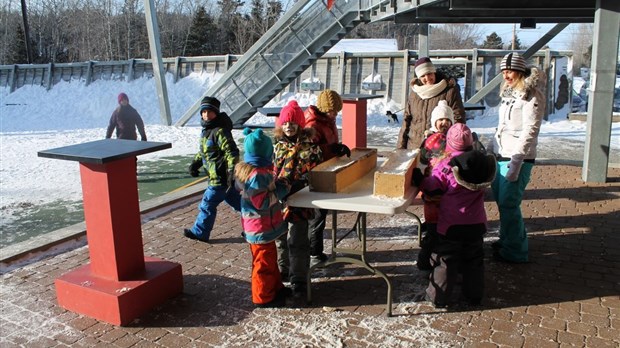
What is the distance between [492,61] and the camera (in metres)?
19.3

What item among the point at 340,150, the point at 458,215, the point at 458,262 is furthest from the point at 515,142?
the point at 340,150

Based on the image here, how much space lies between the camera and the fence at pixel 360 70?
1925cm

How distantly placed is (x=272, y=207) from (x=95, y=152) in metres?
1.33

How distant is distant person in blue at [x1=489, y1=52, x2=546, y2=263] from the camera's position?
4387 mm

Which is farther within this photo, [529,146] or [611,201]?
[611,201]

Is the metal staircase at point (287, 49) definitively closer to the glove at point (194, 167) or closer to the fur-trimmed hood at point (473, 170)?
the glove at point (194, 167)

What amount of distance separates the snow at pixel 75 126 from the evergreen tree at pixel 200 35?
55.0ft

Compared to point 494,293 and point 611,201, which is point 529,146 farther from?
point 611,201

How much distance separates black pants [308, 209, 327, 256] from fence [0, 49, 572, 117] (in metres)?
15.5

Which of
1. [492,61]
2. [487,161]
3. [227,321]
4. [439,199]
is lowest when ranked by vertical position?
[227,321]

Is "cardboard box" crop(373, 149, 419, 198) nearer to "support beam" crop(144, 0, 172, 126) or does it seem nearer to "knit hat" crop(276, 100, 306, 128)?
"knit hat" crop(276, 100, 306, 128)

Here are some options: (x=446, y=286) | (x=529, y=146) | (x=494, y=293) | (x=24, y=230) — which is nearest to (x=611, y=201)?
(x=529, y=146)

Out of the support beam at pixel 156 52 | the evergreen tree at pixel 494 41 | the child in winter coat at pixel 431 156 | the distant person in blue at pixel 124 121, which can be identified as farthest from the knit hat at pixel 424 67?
the evergreen tree at pixel 494 41

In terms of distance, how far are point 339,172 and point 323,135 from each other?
0.87 metres
